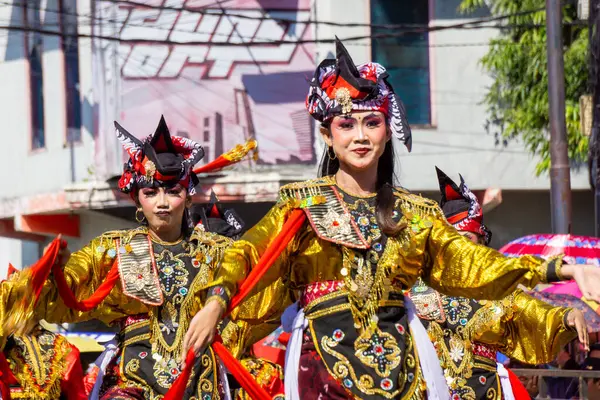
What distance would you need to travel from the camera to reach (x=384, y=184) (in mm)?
5781

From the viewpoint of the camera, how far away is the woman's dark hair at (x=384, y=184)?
18.4 feet

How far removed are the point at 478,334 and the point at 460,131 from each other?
33.5ft

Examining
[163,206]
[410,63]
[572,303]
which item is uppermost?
[410,63]

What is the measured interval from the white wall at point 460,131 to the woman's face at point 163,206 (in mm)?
10370

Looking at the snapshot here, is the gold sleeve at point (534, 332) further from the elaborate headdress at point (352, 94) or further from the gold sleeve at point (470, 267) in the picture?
the elaborate headdress at point (352, 94)

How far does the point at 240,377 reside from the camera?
5746mm

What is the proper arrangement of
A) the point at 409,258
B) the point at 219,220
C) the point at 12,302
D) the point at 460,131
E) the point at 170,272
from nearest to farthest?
the point at 409,258 → the point at 12,302 → the point at 170,272 → the point at 219,220 → the point at 460,131

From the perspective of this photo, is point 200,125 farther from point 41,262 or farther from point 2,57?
point 41,262

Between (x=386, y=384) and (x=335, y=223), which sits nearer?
(x=386, y=384)

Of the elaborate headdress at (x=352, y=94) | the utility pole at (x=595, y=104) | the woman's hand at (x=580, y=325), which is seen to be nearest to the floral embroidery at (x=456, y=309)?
the woman's hand at (x=580, y=325)

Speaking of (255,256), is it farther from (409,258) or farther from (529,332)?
(529,332)

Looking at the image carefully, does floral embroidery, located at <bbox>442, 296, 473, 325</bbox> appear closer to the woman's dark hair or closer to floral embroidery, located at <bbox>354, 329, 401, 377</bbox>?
the woman's dark hair

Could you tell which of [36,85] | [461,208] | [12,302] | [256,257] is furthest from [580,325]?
[36,85]

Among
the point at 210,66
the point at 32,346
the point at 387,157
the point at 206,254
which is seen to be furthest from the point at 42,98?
the point at 387,157
